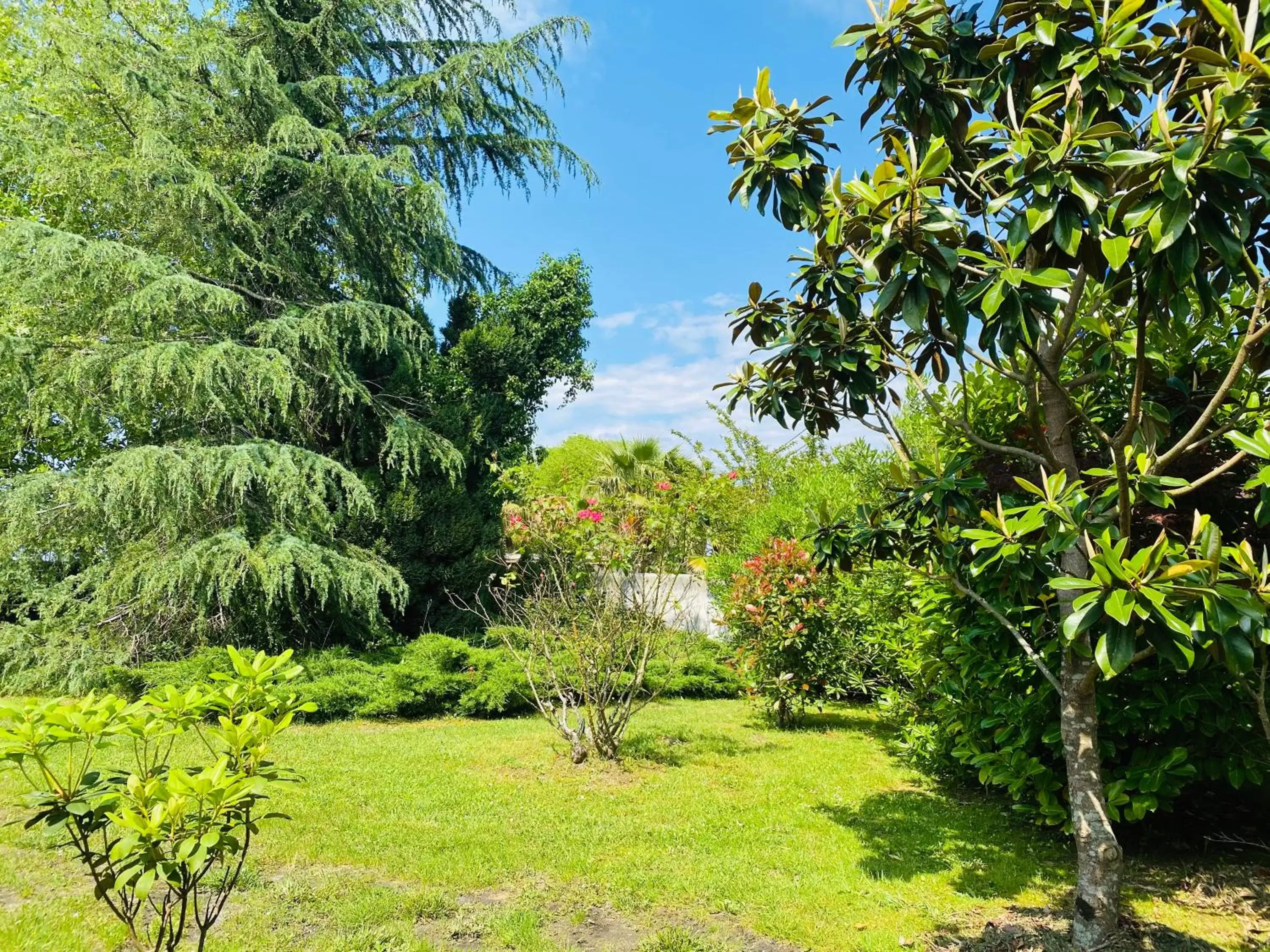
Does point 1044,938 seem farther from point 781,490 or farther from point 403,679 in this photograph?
point 781,490

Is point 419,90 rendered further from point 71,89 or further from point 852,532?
point 852,532

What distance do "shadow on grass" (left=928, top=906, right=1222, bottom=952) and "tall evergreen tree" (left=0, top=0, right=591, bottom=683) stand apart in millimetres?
8586

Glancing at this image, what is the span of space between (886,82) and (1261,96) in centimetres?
132

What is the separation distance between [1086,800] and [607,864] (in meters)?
2.50

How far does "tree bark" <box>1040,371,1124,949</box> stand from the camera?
2.76 metres

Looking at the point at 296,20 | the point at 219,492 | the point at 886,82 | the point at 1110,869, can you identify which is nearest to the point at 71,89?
the point at 296,20

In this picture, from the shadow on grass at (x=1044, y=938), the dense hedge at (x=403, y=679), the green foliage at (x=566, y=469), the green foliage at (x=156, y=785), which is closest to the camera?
the green foliage at (x=156, y=785)

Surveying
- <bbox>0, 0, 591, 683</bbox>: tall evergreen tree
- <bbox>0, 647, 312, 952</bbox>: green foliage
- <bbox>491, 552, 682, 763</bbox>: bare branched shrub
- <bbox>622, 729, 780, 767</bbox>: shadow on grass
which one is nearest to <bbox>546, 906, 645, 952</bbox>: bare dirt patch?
<bbox>0, 647, 312, 952</bbox>: green foliage

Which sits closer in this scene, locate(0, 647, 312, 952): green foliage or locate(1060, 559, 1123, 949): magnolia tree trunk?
locate(0, 647, 312, 952): green foliage

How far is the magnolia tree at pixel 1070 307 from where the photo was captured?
6.65ft

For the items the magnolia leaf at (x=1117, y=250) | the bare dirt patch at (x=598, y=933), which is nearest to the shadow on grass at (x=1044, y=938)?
the bare dirt patch at (x=598, y=933)

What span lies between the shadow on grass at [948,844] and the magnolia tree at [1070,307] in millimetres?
527

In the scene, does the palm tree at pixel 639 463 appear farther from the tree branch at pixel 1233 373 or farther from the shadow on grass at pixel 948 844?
the tree branch at pixel 1233 373

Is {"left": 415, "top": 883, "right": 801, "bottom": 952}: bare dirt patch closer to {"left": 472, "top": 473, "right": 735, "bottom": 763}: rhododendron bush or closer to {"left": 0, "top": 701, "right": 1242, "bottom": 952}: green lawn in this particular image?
{"left": 0, "top": 701, "right": 1242, "bottom": 952}: green lawn
